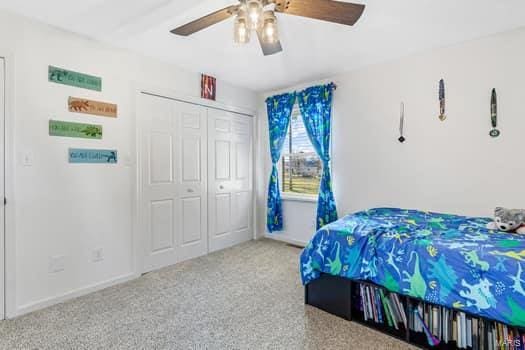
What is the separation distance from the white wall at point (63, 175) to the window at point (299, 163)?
2.04 m

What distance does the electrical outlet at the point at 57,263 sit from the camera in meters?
2.34

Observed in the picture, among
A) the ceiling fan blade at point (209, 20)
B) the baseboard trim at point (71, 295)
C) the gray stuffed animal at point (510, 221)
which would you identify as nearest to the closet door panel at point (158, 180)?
the baseboard trim at point (71, 295)

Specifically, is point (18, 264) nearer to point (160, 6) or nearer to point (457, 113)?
point (160, 6)

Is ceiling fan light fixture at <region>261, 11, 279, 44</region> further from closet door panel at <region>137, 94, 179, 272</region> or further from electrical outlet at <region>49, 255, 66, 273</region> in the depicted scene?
electrical outlet at <region>49, 255, 66, 273</region>

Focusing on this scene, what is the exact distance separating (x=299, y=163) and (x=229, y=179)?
1058 mm

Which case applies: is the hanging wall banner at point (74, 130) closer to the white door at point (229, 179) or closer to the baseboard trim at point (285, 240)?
the white door at point (229, 179)

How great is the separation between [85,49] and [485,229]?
3.68m

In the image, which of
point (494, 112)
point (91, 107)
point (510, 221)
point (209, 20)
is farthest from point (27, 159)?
point (494, 112)

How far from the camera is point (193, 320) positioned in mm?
2100

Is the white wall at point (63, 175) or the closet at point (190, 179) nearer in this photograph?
the white wall at point (63, 175)

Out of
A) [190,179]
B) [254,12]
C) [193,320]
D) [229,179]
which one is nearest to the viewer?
[254,12]

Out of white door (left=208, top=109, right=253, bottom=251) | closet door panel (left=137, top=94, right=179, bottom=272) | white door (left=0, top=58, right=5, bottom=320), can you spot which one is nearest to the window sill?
white door (left=208, top=109, right=253, bottom=251)

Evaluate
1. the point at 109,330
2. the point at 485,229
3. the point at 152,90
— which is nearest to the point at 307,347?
the point at 109,330

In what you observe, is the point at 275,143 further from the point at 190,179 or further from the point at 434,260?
the point at 434,260
